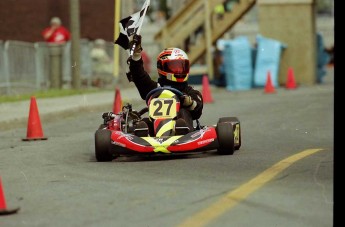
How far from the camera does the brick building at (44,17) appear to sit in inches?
1303

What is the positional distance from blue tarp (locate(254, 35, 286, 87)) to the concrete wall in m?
1.03

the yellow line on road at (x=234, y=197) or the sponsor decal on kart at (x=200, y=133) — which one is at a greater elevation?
the sponsor decal on kart at (x=200, y=133)

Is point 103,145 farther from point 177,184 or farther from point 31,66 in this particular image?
point 31,66

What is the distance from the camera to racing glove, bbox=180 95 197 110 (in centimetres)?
1340

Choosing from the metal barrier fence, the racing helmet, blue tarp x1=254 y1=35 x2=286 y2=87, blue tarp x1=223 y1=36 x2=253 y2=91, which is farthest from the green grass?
the racing helmet

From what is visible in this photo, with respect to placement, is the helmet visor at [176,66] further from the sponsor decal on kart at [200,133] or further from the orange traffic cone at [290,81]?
the orange traffic cone at [290,81]

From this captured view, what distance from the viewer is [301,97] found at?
2662cm

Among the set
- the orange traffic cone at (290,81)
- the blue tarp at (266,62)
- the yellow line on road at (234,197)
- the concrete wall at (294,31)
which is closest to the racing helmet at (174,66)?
the yellow line on road at (234,197)

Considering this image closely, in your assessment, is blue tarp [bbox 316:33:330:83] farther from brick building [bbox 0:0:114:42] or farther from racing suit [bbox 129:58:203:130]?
racing suit [bbox 129:58:203:130]

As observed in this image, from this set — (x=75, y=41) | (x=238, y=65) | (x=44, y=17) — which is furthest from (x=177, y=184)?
(x=44, y=17)

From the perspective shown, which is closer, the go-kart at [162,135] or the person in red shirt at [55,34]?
the go-kart at [162,135]

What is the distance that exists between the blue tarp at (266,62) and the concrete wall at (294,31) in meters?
1.03

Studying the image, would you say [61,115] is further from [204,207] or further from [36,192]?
[204,207]

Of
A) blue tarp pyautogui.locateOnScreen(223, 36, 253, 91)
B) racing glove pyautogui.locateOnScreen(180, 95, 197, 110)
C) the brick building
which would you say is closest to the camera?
racing glove pyautogui.locateOnScreen(180, 95, 197, 110)
